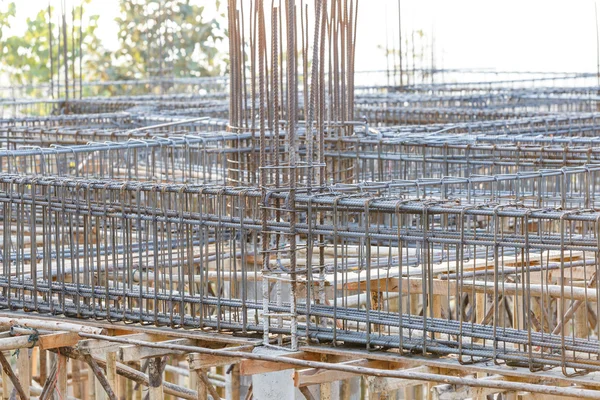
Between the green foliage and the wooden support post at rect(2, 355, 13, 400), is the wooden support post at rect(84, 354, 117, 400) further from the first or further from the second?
the green foliage

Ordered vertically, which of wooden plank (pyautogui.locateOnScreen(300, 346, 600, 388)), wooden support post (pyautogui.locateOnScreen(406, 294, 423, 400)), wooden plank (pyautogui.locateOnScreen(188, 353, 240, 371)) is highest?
wooden plank (pyautogui.locateOnScreen(300, 346, 600, 388))

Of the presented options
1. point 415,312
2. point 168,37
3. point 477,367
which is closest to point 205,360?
point 477,367

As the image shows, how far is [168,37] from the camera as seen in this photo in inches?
1775

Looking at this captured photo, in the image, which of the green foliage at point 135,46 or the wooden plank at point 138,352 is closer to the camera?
the wooden plank at point 138,352

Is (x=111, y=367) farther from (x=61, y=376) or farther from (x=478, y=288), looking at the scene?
(x=478, y=288)

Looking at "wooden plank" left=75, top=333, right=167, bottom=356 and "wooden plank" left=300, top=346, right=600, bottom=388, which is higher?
"wooden plank" left=300, top=346, right=600, bottom=388

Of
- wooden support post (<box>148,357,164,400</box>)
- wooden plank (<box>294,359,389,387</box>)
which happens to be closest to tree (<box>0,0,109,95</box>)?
wooden support post (<box>148,357,164,400</box>)

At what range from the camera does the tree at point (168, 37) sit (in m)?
45.1

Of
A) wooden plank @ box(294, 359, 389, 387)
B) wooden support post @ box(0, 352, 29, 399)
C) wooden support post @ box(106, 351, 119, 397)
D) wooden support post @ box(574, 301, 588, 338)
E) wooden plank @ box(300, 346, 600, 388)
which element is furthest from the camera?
wooden support post @ box(574, 301, 588, 338)

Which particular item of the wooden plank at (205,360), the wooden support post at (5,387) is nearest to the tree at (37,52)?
the wooden support post at (5,387)

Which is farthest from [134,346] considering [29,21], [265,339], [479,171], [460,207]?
[29,21]

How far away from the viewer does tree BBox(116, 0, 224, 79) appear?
4509 cm

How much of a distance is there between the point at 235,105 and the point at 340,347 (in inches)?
259

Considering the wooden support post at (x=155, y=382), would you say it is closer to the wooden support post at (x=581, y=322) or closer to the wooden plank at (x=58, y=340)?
the wooden plank at (x=58, y=340)
